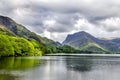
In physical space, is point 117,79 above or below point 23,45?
below

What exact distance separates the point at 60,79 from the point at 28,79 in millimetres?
6657

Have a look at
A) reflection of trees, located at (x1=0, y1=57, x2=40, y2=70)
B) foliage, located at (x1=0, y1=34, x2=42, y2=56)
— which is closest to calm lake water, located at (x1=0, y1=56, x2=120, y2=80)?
reflection of trees, located at (x1=0, y1=57, x2=40, y2=70)

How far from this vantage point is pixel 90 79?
49.3 meters

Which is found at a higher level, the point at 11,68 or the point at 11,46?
the point at 11,46

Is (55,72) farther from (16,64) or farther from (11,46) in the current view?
(11,46)

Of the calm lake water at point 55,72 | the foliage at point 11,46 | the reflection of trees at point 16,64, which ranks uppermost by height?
the foliage at point 11,46

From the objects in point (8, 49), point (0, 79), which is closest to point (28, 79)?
point (0, 79)

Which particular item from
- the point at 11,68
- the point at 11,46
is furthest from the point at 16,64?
the point at 11,46

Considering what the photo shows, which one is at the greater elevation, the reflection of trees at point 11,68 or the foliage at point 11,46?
the foliage at point 11,46

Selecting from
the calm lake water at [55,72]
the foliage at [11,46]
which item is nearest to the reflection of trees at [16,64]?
the calm lake water at [55,72]

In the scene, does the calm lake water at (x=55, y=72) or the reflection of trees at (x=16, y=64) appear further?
the reflection of trees at (x=16, y=64)

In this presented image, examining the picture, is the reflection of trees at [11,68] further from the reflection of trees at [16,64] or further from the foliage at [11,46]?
the foliage at [11,46]

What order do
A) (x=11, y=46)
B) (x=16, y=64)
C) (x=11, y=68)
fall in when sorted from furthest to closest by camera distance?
(x=11, y=46)
(x=16, y=64)
(x=11, y=68)

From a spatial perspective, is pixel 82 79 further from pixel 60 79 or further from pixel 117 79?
pixel 117 79
